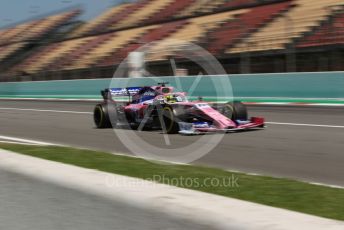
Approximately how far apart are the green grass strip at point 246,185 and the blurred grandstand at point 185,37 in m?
13.4

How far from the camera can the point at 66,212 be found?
4211 millimetres

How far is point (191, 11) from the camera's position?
119 ft

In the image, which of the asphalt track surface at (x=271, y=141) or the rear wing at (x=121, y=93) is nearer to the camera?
the asphalt track surface at (x=271, y=141)

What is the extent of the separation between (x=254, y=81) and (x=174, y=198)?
1700 centimetres

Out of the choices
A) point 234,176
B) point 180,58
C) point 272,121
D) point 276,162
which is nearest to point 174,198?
point 234,176

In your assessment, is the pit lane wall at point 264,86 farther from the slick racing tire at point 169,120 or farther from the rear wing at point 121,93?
the slick racing tire at point 169,120

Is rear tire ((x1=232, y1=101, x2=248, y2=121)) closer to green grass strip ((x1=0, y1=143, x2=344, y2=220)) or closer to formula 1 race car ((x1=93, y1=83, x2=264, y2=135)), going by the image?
formula 1 race car ((x1=93, y1=83, x2=264, y2=135))

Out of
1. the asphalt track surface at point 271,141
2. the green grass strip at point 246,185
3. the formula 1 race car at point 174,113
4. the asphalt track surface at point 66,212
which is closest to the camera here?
the asphalt track surface at point 66,212

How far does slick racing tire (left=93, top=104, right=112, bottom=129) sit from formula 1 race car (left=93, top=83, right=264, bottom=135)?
288mm

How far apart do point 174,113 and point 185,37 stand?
846 inches

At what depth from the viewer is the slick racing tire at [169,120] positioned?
10.7m

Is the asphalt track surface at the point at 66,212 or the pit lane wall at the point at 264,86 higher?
the asphalt track surface at the point at 66,212

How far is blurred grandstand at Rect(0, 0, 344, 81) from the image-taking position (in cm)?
2133

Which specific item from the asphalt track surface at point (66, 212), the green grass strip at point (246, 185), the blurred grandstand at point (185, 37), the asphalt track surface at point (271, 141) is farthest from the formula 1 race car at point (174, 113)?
the blurred grandstand at point (185, 37)
